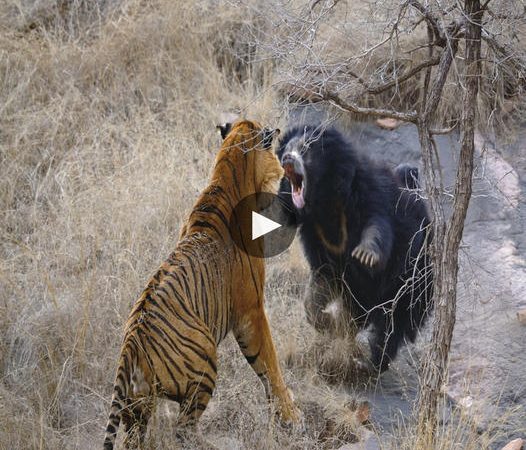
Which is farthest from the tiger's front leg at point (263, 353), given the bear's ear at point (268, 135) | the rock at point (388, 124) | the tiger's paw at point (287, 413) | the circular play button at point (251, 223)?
the rock at point (388, 124)

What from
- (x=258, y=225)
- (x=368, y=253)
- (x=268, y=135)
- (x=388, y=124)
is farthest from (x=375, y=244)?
(x=388, y=124)

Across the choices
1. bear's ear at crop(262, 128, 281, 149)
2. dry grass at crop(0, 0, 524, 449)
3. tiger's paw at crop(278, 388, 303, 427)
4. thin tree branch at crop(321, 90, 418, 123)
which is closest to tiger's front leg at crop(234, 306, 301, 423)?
tiger's paw at crop(278, 388, 303, 427)

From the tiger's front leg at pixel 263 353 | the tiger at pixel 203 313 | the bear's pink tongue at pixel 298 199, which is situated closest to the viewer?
the tiger at pixel 203 313

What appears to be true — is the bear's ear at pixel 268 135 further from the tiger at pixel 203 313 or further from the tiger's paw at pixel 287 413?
the tiger's paw at pixel 287 413

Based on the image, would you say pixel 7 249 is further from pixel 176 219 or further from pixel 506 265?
pixel 506 265

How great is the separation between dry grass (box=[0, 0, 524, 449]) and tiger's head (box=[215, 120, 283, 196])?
283 millimetres

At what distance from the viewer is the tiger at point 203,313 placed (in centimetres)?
367

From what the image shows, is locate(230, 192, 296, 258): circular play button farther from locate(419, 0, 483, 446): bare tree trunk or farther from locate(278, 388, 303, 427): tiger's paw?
locate(419, 0, 483, 446): bare tree trunk

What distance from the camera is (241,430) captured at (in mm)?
4359

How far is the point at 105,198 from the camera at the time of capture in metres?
6.52

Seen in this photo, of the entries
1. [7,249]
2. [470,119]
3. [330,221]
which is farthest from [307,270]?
[470,119]

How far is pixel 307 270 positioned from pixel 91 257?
159 centimetres

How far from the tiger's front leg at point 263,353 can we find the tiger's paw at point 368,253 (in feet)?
2.62

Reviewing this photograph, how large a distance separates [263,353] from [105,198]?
103 inches
